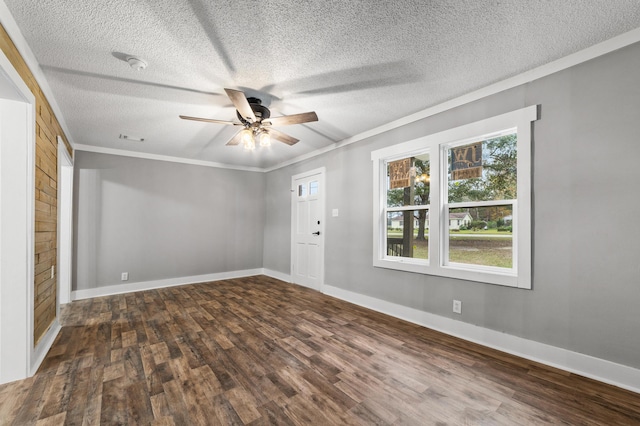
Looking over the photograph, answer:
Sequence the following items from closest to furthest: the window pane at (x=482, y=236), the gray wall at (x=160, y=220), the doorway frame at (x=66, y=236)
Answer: the window pane at (x=482, y=236)
the doorway frame at (x=66, y=236)
the gray wall at (x=160, y=220)

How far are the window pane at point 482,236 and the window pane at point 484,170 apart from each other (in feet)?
0.48

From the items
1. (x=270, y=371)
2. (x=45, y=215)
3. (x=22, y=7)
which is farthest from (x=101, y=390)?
(x=22, y=7)

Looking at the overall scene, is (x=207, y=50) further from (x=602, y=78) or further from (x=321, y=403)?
(x=602, y=78)

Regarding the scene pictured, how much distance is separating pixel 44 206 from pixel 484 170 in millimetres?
4376

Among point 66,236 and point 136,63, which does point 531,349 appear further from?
point 66,236

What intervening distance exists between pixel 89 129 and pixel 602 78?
573 cm

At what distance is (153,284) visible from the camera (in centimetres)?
509

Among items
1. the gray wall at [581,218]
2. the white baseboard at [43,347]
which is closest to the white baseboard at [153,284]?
the white baseboard at [43,347]

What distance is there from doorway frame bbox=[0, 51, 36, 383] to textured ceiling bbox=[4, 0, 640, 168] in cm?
55

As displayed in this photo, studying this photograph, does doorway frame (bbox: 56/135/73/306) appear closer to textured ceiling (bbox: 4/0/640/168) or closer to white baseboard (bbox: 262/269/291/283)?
textured ceiling (bbox: 4/0/640/168)

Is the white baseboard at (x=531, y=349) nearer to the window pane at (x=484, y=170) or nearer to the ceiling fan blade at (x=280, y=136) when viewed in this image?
the window pane at (x=484, y=170)

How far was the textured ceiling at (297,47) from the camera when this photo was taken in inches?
69.1

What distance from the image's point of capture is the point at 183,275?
5.43 m

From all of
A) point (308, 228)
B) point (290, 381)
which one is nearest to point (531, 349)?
point (290, 381)
